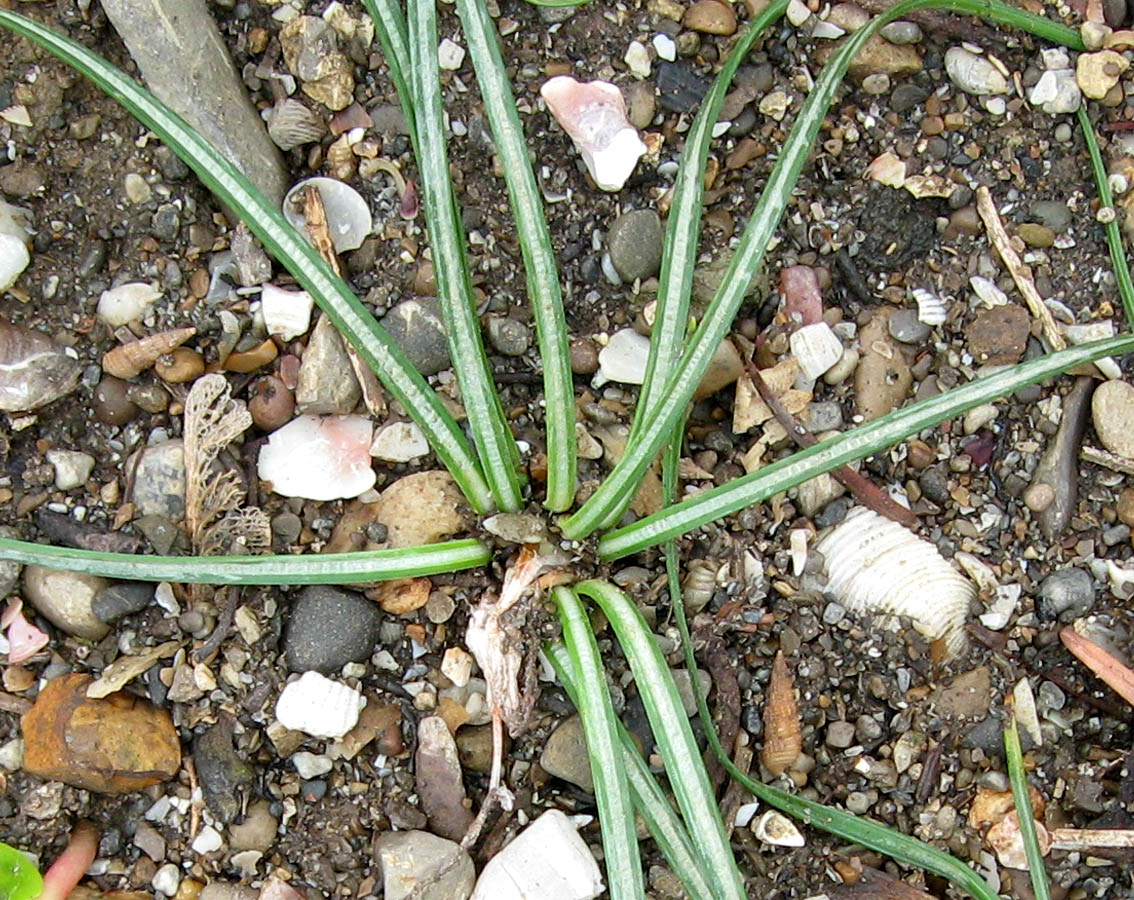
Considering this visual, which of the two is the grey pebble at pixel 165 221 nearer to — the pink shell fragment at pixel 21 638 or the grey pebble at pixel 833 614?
the pink shell fragment at pixel 21 638

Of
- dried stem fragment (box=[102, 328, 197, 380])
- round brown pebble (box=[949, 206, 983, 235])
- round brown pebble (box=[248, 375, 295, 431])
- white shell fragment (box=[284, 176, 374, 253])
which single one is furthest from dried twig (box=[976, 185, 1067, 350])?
dried stem fragment (box=[102, 328, 197, 380])

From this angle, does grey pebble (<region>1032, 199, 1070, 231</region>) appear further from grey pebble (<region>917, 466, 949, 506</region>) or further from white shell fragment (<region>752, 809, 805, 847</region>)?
white shell fragment (<region>752, 809, 805, 847</region>)

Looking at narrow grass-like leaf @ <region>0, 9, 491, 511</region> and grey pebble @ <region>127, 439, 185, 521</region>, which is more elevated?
narrow grass-like leaf @ <region>0, 9, 491, 511</region>

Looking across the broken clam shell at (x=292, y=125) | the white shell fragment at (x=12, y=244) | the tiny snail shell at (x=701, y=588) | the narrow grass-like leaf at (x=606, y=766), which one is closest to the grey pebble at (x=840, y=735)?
the tiny snail shell at (x=701, y=588)

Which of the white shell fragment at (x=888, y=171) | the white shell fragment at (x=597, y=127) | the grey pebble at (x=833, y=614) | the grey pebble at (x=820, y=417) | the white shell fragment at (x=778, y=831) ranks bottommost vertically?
the white shell fragment at (x=778, y=831)

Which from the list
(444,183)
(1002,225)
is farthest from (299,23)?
(1002,225)

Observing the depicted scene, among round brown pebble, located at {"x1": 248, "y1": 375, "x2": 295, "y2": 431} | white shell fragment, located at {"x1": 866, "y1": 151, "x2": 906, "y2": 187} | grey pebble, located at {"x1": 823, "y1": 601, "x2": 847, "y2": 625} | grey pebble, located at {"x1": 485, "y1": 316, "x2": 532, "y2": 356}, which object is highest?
white shell fragment, located at {"x1": 866, "y1": 151, "x2": 906, "y2": 187}
